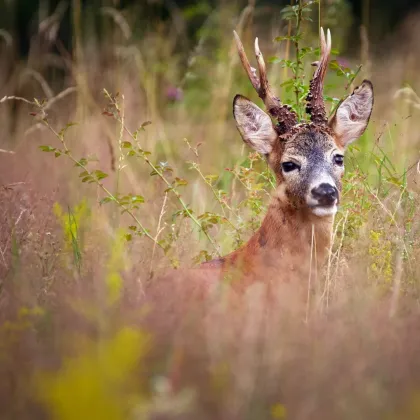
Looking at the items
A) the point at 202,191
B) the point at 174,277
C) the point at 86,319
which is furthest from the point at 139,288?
the point at 202,191

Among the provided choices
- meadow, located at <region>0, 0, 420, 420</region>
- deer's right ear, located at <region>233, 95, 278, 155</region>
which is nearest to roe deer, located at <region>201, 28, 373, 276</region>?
deer's right ear, located at <region>233, 95, 278, 155</region>

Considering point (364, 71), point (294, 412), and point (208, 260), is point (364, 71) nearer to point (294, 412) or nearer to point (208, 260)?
point (208, 260)

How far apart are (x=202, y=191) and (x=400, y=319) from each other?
151 inches

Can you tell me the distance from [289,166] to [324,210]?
461 mm

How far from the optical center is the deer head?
4.60 metres

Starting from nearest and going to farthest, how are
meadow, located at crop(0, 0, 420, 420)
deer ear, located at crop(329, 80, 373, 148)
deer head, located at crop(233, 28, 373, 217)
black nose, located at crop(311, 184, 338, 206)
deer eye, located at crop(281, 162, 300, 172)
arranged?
meadow, located at crop(0, 0, 420, 420)
black nose, located at crop(311, 184, 338, 206)
deer head, located at crop(233, 28, 373, 217)
deer eye, located at crop(281, 162, 300, 172)
deer ear, located at crop(329, 80, 373, 148)

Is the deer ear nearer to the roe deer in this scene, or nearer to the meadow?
the roe deer

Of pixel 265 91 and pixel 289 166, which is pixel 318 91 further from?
pixel 289 166

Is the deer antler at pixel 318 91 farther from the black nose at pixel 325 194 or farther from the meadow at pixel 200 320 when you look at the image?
the black nose at pixel 325 194

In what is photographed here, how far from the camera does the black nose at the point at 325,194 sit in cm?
444

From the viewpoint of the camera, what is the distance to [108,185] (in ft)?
23.0

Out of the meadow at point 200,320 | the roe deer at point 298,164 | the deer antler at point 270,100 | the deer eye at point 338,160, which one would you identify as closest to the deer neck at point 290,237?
the roe deer at point 298,164

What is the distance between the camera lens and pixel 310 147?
478 centimetres

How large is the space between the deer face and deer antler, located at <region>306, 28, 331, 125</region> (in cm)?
6
